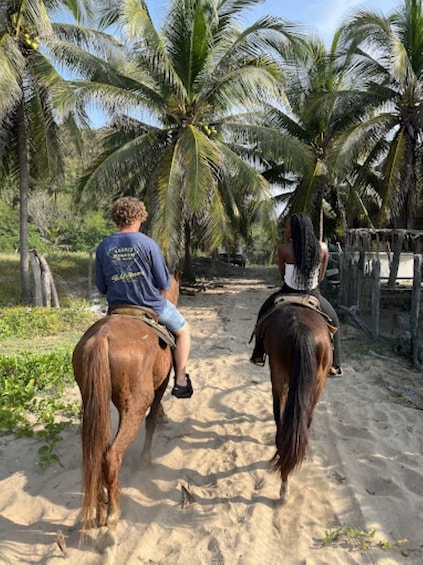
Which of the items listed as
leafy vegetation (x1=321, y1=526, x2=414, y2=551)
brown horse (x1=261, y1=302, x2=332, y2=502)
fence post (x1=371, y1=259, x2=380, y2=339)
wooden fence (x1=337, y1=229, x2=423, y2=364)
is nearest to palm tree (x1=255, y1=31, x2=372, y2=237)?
wooden fence (x1=337, y1=229, x2=423, y2=364)

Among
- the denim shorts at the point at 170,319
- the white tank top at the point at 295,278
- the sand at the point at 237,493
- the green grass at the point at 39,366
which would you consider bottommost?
the sand at the point at 237,493

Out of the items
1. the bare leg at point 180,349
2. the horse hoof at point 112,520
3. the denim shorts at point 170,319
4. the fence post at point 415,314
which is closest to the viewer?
the horse hoof at point 112,520

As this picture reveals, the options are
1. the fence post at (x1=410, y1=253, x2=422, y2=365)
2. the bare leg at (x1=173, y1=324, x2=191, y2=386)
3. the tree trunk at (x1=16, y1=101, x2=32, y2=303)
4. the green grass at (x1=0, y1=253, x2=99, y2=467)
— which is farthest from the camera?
the tree trunk at (x1=16, y1=101, x2=32, y2=303)

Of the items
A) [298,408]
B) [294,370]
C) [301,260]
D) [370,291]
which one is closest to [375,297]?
[370,291]

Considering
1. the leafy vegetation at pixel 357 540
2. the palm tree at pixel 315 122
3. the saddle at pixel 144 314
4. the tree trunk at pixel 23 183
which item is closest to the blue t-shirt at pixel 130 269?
the saddle at pixel 144 314

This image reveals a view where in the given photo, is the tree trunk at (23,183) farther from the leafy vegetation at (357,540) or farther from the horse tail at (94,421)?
the leafy vegetation at (357,540)

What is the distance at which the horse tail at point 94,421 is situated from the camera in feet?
8.71

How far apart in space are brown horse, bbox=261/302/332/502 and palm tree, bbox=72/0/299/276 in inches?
245

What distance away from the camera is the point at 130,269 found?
10.5 ft

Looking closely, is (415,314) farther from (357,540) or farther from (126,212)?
(126,212)

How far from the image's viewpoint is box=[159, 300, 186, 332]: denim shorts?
3.46 m

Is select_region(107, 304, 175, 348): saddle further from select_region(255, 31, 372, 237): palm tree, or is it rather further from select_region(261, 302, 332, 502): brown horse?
select_region(255, 31, 372, 237): palm tree

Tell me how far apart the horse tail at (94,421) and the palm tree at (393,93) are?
1158cm

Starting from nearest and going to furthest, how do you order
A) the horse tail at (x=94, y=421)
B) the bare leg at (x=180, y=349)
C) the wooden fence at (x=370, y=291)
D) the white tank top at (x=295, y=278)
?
the horse tail at (x=94, y=421), the bare leg at (x=180, y=349), the white tank top at (x=295, y=278), the wooden fence at (x=370, y=291)
